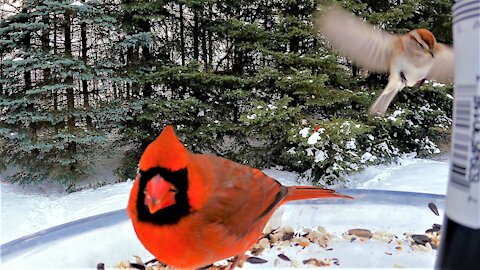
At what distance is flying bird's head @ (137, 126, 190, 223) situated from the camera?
1.05 ft

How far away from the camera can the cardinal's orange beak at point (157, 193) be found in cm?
32

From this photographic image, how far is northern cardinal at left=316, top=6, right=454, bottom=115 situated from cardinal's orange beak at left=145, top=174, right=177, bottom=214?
0.66 m

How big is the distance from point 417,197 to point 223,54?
3.33 metres

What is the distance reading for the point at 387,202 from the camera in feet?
2.31

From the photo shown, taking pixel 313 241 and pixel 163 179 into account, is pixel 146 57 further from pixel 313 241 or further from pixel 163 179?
pixel 163 179

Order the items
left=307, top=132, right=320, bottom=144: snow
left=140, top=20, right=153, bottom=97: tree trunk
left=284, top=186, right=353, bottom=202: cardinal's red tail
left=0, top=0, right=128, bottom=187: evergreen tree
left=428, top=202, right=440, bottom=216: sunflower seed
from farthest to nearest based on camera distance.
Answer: left=140, top=20, right=153, bottom=97: tree trunk, left=0, top=0, right=128, bottom=187: evergreen tree, left=307, top=132, right=320, bottom=144: snow, left=428, top=202, right=440, bottom=216: sunflower seed, left=284, top=186, right=353, bottom=202: cardinal's red tail

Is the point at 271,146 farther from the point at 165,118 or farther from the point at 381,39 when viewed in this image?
the point at 381,39

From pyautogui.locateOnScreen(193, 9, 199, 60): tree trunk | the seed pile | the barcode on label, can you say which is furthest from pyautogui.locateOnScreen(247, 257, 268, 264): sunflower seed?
pyautogui.locateOnScreen(193, 9, 199, 60): tree trunk

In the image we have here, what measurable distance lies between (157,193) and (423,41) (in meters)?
0.70

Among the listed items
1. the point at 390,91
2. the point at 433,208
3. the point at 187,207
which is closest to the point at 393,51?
the point at 390,91

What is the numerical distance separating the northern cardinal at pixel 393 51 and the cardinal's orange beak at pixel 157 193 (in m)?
0.66

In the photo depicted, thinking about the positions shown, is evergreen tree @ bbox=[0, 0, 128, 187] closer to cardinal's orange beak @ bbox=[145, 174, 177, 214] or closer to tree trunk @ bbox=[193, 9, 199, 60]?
tree trunk @ bbox=[193, 9, 199, 60]

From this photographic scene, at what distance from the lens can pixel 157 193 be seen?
12.6 inches

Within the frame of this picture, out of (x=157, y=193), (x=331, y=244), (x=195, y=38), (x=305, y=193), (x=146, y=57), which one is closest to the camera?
(x=157, y=193)
